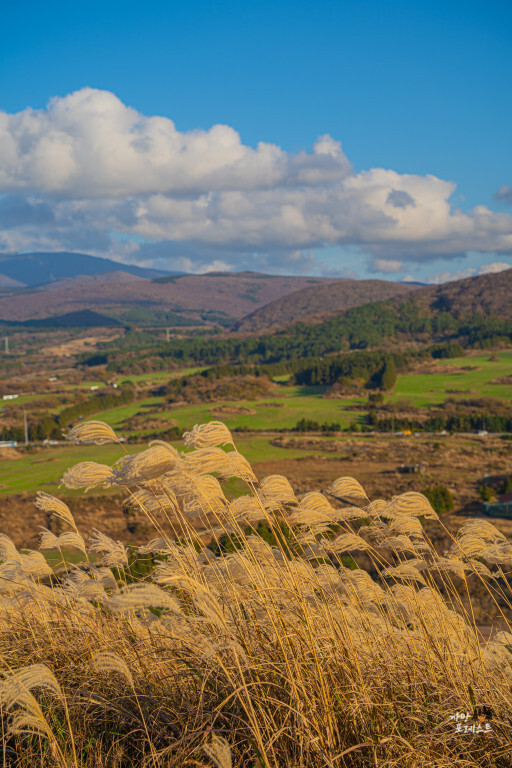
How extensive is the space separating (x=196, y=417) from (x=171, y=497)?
74.5 meters

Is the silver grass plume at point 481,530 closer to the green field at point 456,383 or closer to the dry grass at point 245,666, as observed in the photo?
the dry grass at point 245,666

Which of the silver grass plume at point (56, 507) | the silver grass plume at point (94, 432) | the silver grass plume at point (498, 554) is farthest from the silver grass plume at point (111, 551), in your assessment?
the silver grass plume at point (498, 554)

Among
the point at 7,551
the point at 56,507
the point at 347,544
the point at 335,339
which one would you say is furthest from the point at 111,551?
the point at 335,339

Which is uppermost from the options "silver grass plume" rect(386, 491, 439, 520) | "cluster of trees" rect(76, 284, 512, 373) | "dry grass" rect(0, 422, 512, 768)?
"cluster of trees" rect(76, 284, 512, 373)

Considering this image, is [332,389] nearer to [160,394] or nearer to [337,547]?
[160,394]

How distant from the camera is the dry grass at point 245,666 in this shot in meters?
3.08

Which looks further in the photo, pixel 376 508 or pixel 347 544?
pixel 376 508

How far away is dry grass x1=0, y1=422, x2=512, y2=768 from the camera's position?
10.1 ft

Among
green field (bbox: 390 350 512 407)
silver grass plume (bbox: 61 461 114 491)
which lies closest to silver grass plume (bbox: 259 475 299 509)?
silver grass plume (bbox: 61 461 114 491)

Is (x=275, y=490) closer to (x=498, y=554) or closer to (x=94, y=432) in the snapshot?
(x=94, y=432)

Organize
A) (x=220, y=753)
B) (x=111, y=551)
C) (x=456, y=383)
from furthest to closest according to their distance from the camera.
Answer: (x=456, y=383), (x=111, y=551), (x=220, y=753)

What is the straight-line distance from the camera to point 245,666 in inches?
124

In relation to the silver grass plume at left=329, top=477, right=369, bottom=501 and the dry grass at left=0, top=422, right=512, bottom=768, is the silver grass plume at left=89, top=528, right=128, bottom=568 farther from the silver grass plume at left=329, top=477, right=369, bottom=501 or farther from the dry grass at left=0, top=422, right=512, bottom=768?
the silver grass plume at left=329, top=477, right=369, bottom=501

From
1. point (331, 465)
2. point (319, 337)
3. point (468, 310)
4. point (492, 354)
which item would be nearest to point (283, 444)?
point (331, 465)
